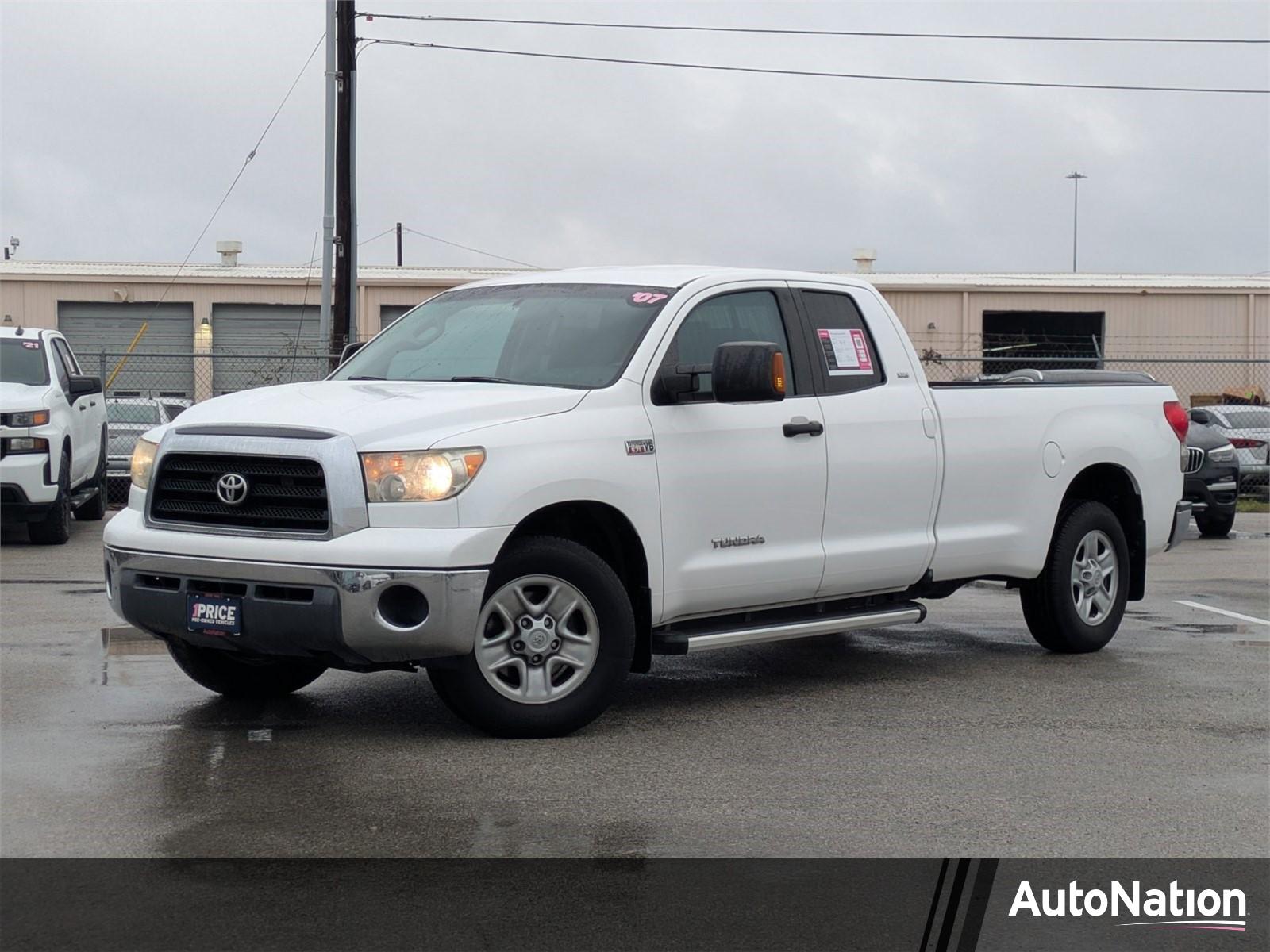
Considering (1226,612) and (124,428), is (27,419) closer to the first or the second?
(124,428)

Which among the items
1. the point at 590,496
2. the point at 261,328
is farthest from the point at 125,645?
the point at 261,328

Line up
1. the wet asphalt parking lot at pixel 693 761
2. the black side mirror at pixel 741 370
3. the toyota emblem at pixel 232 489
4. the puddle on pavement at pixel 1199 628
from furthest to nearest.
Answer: the puddle on pavement at pixel 1199 628, the black side mirror at pixel 741 370, the toyota emblem at pixel 232 489, the wet asphalt parking lot at pixel 693 761

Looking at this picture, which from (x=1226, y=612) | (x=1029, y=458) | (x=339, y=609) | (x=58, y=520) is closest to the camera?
(x=339, y=609)

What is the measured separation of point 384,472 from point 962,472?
3429 millimetres

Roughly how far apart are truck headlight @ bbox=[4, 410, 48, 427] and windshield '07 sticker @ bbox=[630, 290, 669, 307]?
873 cm

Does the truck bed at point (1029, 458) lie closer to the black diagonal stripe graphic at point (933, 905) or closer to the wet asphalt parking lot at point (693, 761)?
the wet asphalt parking lot at point (693, 761)

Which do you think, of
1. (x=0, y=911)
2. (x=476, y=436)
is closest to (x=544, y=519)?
(x=476, y=436)

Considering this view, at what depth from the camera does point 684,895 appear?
15.9 ft

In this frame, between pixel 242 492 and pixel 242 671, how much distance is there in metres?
1.33

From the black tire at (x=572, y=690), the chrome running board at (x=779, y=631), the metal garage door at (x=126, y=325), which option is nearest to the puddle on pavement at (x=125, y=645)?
the black tire at (x=572, y=690)

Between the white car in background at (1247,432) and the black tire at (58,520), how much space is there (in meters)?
13.7

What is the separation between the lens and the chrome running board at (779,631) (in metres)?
7.42

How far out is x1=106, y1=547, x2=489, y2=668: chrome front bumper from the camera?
643cm

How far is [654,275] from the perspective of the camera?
26.6 ft
